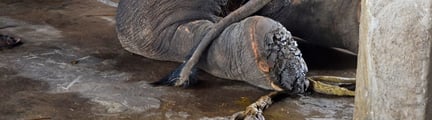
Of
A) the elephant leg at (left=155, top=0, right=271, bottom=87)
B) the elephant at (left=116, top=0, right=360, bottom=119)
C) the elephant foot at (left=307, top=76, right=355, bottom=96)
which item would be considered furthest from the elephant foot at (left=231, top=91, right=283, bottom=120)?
the elephant leg at (left=155, top=0, right=271, bottom=87)

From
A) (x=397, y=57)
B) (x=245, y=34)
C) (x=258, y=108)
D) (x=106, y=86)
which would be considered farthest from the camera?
(x=106, y=86)

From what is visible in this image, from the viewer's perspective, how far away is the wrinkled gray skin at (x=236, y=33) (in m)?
2.20

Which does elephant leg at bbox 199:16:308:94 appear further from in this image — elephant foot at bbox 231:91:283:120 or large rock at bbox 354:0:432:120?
large rock at bbox 354:0:432:120

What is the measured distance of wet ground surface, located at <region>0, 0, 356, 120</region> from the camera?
2094 millimetres

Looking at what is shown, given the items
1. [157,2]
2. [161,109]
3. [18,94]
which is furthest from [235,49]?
[18,94]

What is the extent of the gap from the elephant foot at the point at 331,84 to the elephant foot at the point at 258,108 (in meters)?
0.12

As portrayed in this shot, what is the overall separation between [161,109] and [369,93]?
640mm

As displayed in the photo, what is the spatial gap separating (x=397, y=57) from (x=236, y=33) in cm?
75

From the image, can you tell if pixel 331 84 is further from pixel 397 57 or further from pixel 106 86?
pixel 397 57

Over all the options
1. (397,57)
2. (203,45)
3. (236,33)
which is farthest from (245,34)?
(397,57)

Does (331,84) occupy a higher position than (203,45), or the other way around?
(203,45)

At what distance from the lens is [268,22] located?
2162 millimetres

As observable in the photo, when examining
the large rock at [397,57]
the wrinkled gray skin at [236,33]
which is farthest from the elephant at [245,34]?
the large rock at [397,57]

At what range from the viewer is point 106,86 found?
2348 mm
